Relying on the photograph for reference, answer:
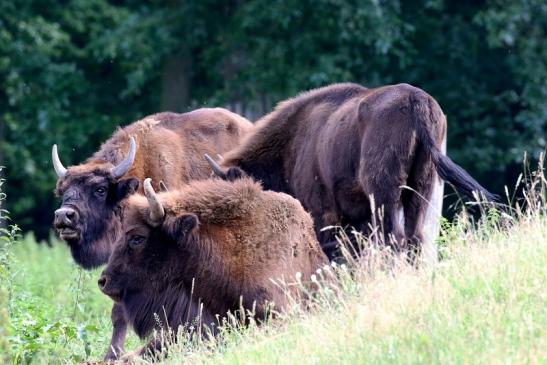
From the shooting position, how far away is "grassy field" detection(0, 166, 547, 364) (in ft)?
20.3

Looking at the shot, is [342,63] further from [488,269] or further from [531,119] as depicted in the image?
[488,269]

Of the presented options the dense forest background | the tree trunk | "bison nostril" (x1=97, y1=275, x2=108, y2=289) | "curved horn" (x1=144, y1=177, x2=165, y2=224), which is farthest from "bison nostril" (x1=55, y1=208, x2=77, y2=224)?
the tree trunk

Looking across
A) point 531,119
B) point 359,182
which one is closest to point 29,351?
point 359,182

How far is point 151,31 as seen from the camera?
23297 mm

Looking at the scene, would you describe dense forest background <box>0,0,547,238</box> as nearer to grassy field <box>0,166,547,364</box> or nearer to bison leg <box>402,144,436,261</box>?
bison leg <box>402,144,436,261</box>

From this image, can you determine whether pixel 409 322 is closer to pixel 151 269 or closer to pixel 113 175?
pixel 151 269

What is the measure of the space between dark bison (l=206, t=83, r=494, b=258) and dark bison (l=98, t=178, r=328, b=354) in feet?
3.19

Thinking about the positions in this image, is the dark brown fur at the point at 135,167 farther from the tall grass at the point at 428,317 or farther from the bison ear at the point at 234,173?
the tall grass at the point at 428,317

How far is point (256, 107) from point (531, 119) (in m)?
5.48

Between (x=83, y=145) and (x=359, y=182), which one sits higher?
(x=359, y=182)

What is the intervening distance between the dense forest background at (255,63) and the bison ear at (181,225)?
1273 centimetres

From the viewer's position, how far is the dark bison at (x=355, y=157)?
10.3 metres

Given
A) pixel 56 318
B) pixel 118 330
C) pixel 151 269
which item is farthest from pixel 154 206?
pixel 56 318

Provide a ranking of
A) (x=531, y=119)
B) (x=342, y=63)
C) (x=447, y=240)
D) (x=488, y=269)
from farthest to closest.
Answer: (x=342, y=63) → (x=531, y=119) → (x=447, y=240) → (x=488, y=269)
